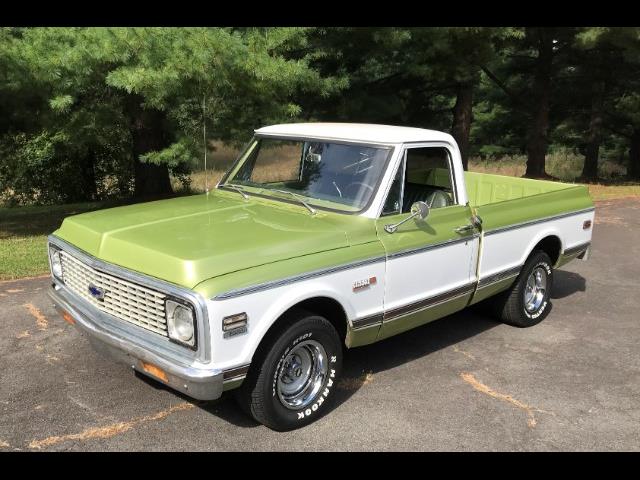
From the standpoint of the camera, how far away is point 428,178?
18.7 ft

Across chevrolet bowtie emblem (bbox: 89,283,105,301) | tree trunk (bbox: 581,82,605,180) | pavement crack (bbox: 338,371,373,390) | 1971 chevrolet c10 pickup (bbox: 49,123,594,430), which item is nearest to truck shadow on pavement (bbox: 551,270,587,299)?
1971 chevrolet c10 pickup (bbox: 49,123,594,430)

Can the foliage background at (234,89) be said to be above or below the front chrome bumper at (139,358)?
above

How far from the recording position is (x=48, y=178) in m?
14.9

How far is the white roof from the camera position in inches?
183

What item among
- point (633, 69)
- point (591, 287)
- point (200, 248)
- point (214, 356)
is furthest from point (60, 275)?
point (633, 69)

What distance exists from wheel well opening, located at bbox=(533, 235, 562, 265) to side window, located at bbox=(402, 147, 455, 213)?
1.34m

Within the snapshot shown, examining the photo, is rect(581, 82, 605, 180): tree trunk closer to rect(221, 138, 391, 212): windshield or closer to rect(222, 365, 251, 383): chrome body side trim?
rect(221, 138, 391, 212): windshield

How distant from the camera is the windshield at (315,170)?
14.9 ft

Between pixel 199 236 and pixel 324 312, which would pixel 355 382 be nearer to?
pixel 324 312

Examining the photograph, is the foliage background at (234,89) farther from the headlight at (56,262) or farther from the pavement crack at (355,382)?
the pavement crack at (355,382)

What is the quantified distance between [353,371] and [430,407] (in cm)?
79

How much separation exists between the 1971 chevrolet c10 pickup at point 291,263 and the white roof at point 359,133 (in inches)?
0.6

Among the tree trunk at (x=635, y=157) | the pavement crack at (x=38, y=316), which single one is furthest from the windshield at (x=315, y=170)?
the tree trunk at (x=635, y=157)
